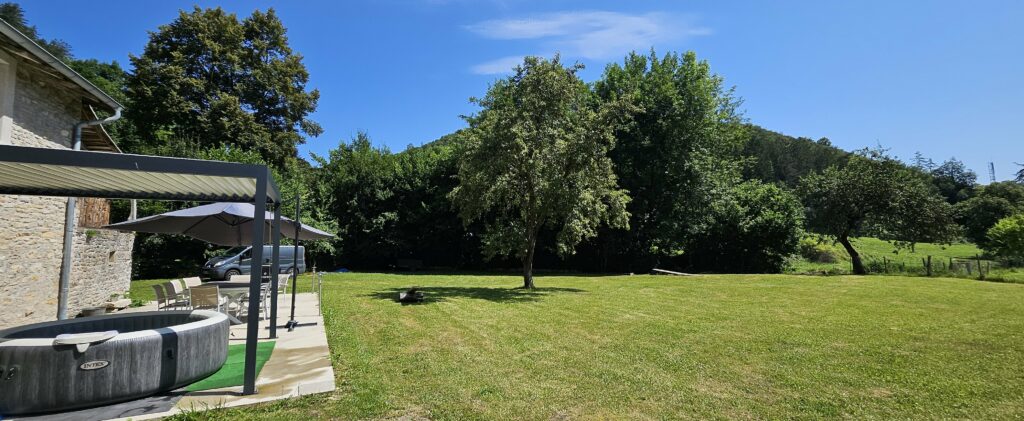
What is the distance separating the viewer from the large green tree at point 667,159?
26688mm

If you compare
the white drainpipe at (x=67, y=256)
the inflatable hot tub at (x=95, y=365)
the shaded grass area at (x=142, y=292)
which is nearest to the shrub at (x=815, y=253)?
the shaded grass area at (x=142, y=292)

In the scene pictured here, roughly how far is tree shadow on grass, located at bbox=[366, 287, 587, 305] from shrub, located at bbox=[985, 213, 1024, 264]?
2652 cm

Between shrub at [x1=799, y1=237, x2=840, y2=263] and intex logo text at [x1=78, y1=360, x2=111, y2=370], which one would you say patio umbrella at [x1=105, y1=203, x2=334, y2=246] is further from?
shrub at [x1=799, y1=237, x2=840, y2=263]

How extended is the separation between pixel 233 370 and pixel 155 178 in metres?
2.34

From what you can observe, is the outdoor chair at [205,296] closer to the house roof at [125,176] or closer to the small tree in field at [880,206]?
the house roof at [125,176]

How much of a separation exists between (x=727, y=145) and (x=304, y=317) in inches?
1100

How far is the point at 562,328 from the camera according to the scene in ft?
28.1

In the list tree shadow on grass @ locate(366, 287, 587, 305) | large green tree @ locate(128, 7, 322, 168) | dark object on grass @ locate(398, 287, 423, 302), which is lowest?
tree shadow on grass @ locate(366, 287, 587, 305)

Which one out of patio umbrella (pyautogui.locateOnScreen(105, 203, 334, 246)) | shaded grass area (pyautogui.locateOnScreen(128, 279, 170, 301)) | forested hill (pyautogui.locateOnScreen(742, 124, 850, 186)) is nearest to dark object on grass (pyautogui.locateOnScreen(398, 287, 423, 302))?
patio umbrella (pyautogui.locateOnScreen(105, 203, 334, 246))

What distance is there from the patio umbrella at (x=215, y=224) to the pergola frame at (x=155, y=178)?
2244 millimetres

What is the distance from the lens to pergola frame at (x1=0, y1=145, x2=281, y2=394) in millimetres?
4121

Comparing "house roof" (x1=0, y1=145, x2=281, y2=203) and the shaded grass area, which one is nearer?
"house roof" (x1=0, y1=145, x2=281, y2=203)

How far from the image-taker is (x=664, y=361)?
629cm

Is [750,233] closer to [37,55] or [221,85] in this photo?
[37,55]
